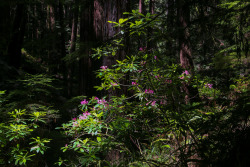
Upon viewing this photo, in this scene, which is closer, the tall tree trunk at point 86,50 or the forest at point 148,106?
the forest at point 148,106

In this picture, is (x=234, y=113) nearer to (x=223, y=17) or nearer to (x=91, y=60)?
(x=223, y=17)

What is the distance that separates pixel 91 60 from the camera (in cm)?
407

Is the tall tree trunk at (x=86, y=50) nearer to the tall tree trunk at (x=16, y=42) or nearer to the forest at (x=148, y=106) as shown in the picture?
the forest at (x=148, y=106)

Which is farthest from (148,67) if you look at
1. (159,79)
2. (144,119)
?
(144,119)

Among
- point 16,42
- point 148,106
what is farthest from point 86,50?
point 16,42

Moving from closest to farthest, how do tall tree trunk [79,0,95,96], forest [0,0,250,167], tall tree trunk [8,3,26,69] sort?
forest [0,0,250,167] → tall tree trunk [79,0,95,96] → tall tree trunk [8,3,26,69]

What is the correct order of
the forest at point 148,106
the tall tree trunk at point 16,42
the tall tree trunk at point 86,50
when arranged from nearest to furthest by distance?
the forest at point 148,106 < the tall tree trunk at point 86,50 < the tall tree trunk at point 16,42

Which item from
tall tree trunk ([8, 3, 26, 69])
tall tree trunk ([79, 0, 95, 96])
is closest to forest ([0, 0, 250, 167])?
tall tree trunk ([79, 0, 95, 96])

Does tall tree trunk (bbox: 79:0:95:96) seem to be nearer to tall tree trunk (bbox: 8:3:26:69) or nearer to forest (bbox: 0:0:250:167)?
forest (bbox: 0:0:250:167)

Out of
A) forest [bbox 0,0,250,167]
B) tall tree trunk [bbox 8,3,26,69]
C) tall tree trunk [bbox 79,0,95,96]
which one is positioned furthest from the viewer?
tall tree trunk [bbox 8,3,26,69]

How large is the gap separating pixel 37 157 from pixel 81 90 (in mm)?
1737

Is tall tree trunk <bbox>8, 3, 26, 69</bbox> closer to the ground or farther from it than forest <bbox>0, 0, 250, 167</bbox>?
farther from it

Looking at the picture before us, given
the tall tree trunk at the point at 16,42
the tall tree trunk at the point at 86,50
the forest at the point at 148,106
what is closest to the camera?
the forest at the point at 148,106

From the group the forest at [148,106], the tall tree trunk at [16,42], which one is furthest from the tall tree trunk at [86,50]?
the tall tree trunk at [16,42]
